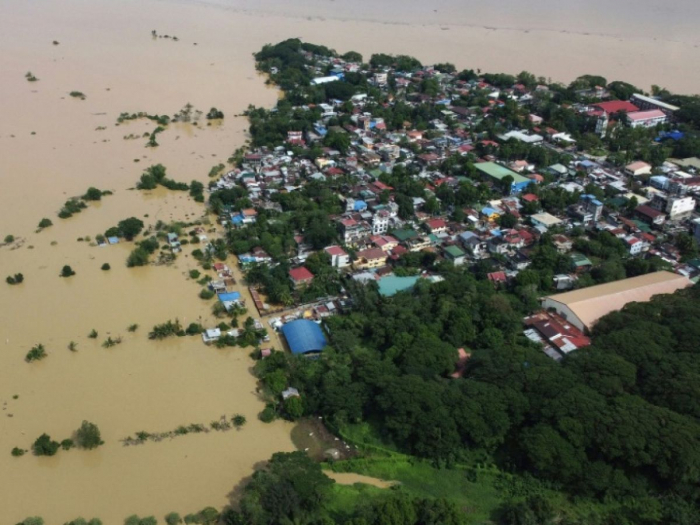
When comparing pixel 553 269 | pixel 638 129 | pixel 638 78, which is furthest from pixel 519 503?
pixel 638 78

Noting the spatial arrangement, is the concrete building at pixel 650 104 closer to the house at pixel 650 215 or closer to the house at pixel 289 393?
the house at pixel 650 215

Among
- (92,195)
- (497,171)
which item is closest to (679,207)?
(497,171)

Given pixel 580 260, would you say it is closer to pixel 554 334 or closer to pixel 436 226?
pixel 554 334

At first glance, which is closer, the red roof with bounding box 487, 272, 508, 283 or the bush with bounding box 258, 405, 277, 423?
the bush with bounding box 258, 405, 277, 423

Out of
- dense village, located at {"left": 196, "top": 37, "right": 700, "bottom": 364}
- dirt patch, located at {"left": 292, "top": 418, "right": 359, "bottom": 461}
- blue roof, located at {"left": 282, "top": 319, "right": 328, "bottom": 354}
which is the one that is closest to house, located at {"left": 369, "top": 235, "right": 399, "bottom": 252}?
dense village, located at {"left": 196, "top": 37, "right": 700, "bottom": 364}

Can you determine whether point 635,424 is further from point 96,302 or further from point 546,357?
point 96,302

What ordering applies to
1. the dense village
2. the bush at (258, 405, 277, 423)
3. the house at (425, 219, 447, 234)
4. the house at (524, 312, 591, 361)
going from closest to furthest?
1. the bush at (258, 405, 277, 423)
2. the house at (524, 312, 591, 361)
3. the dense village
4. the house at (425, 219, 447, 234)

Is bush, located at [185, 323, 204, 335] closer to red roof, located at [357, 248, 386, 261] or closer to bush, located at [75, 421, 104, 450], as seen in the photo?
bush, located at [75, 421, 104, 450]
